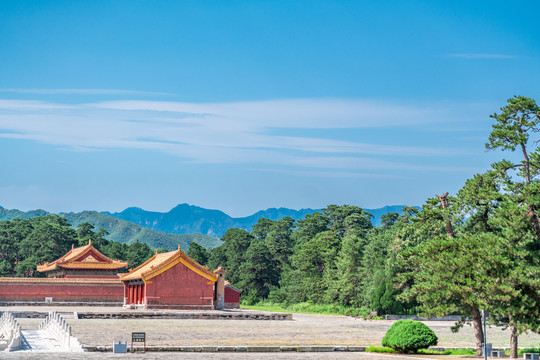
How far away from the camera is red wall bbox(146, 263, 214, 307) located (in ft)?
177

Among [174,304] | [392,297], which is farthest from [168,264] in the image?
[392,297]

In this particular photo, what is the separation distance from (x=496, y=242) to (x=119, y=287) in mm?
43416

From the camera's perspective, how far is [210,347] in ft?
84.3

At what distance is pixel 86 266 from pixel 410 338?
45292 mm

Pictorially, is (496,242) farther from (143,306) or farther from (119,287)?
(119,287)

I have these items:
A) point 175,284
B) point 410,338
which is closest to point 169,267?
point 175,284

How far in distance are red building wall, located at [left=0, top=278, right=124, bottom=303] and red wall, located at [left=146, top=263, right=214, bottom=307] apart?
869cm

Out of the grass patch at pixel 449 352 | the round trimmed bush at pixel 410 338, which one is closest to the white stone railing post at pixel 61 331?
the round trimmed bush at pixel 410 338

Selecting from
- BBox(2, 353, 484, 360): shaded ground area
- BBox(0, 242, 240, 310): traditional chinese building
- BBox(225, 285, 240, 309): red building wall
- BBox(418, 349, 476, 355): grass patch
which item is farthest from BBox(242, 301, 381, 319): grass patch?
BBox(2, 353, 484, 360): shaded ground area

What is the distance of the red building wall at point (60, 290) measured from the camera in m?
58.1

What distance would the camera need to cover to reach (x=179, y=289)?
5450 cm

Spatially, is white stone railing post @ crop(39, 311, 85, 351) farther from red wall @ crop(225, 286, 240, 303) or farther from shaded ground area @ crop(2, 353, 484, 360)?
red wall @ crop(225, 286, 240, 303)

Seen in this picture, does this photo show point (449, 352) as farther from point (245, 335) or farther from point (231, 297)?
point (231, 297)

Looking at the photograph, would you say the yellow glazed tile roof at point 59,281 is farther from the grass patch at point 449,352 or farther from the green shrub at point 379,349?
the grass patch at point 449,352
